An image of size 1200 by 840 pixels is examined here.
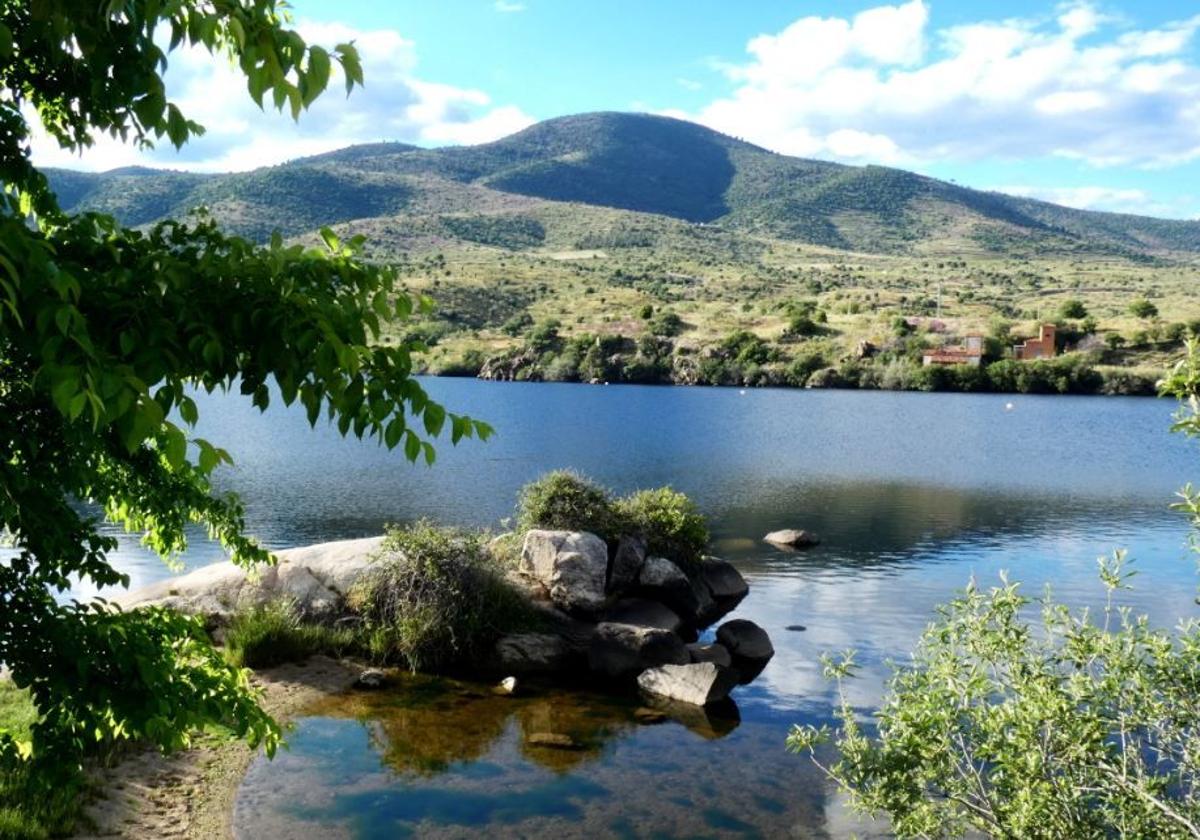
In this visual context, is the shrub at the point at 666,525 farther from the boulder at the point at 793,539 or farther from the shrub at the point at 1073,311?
the shrub at the point at 1073,311

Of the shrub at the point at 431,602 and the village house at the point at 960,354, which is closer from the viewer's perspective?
the shrub at the point at 431,602

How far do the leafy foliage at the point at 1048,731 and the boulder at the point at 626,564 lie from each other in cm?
1386

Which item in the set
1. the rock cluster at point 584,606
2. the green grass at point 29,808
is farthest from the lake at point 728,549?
the green grass at point 29,808

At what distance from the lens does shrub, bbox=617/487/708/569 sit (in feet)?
76.3

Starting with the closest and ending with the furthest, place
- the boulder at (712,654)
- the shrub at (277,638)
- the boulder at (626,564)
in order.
Result: the shrub at (277,638)
the boulder at (712,654)
the boulder at (626,564)

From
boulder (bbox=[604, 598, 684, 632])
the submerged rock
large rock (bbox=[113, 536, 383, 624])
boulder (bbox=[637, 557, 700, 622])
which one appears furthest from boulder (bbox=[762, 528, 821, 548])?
the submerged rock

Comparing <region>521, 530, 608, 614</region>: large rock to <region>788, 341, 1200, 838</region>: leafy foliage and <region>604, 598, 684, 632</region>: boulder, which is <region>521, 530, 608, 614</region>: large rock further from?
<region>788, 341, 1200, 838</region>: leafy foliage

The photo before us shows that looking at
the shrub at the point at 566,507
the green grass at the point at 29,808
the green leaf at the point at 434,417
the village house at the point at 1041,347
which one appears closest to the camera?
the green leaf at the point at 434,417

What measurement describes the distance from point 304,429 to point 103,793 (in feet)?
168

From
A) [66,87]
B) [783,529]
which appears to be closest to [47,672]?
[66,87]

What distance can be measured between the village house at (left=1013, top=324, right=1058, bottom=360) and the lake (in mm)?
18756

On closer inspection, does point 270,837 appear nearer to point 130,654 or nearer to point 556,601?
point 130,654

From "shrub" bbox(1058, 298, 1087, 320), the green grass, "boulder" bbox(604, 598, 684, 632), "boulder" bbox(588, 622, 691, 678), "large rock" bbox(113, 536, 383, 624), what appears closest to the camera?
the green grass

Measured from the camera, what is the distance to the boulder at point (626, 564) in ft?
71.3
